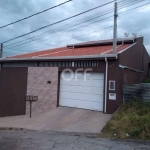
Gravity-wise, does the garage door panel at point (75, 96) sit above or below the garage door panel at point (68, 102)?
above

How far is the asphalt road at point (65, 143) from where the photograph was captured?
706cm

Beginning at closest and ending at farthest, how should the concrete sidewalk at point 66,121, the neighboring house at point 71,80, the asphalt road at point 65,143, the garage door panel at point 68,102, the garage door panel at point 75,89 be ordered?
1. the asphalt road at point 65,143
2. the concrete sidewalk at point 66,121
3. the neighboring house at point 71,80
4. the garage door panel at point 75,89
5. the garage door panel at point 68,102

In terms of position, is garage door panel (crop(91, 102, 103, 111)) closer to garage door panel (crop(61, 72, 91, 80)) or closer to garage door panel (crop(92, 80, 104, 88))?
garage door panel (crop(92, 80, 104, 88))

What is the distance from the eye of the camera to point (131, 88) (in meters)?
11.1

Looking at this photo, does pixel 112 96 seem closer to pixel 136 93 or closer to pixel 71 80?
pixel 136 93

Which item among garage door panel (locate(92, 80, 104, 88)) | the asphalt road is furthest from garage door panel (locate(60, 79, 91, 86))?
the asphalt road

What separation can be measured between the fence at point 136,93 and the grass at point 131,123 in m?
0.36

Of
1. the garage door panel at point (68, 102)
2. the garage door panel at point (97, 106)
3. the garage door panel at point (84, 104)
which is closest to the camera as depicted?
the garage door panel at point (97, 106)

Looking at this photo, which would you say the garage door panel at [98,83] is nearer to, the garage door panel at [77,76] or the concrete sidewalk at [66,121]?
the garage door panel at [77,76]

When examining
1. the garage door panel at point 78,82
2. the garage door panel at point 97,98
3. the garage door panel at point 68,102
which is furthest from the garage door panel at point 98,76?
the garage door panel at point 68,102

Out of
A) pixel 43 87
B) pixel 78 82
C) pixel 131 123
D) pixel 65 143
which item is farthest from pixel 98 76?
pixel 65 143

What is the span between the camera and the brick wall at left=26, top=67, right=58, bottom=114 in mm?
13586

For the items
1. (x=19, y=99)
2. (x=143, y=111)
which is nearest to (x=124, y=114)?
(x=143, y=111)

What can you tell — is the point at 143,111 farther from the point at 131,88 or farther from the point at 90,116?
the point at 90,116
